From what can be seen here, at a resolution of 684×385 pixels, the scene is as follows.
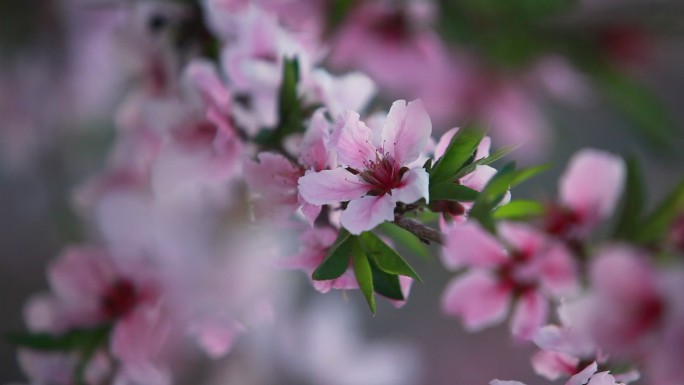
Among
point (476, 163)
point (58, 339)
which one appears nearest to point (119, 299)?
point (58, 339)

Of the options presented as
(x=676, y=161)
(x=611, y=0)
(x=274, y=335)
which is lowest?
(x=274, y=335)

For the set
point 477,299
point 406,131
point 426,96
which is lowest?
point 426,96

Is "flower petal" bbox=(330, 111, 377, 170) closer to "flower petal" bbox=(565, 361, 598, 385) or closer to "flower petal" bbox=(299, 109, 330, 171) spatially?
"flower petal" bbox=(299, 109, 330, 171)

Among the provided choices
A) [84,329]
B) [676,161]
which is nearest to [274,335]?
[84,329]

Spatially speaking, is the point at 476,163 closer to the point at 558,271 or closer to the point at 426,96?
the point at 558,271

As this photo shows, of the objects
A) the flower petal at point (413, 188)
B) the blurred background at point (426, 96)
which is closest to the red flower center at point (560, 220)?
the flower petal at point (413, 188)

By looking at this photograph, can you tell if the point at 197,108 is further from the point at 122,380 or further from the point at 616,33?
the point at 616,33

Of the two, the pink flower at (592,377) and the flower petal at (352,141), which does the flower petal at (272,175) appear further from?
the pink flower at (592,377)
